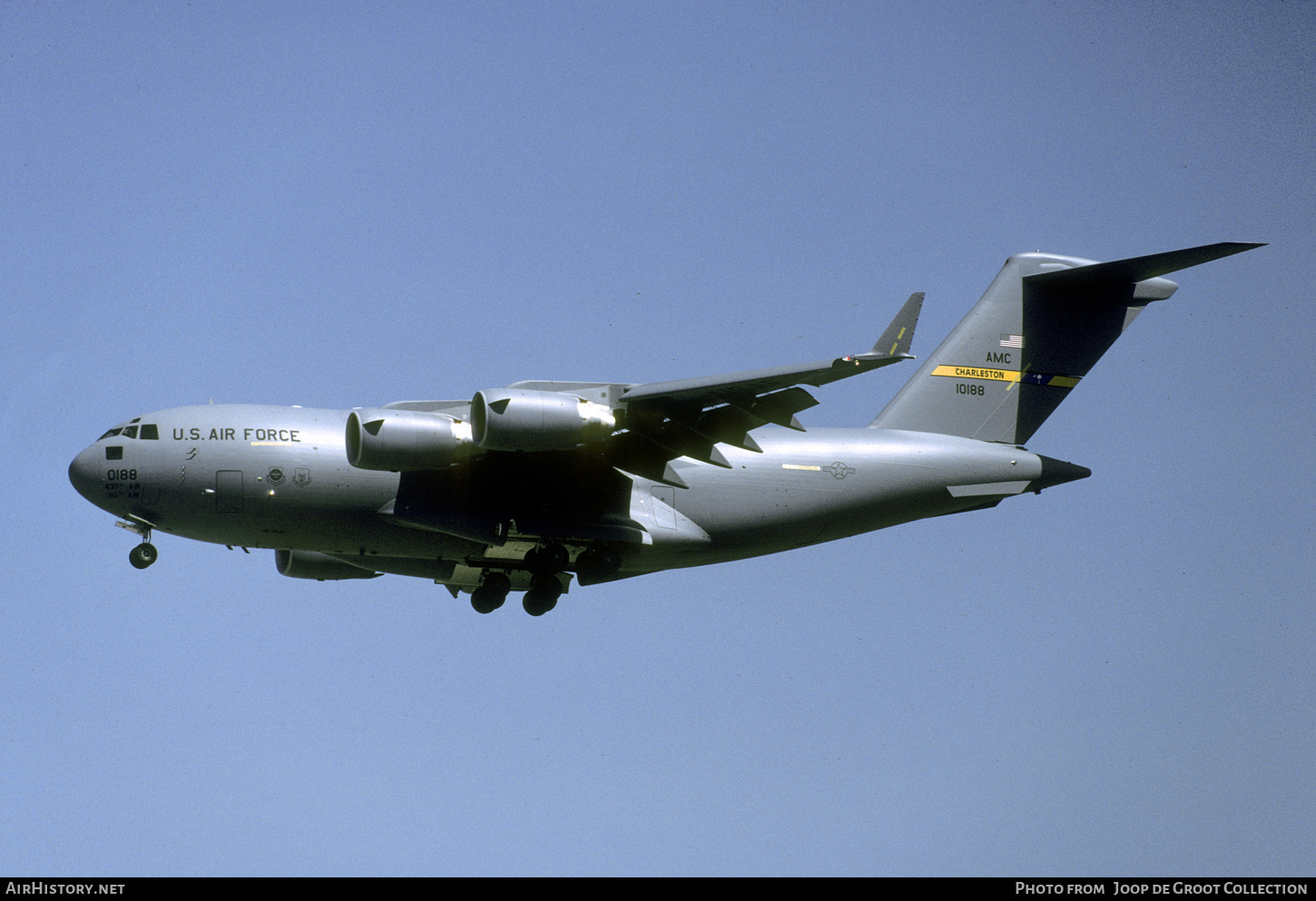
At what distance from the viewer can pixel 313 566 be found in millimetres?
16969

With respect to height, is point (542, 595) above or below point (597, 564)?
below

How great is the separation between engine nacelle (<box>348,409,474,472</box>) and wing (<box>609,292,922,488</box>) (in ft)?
5.44

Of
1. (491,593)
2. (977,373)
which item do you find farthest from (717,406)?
(977,373)

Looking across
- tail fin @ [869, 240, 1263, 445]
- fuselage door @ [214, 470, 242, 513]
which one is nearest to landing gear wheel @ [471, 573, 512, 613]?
fuselage door @ [214, 470, 242, 513]

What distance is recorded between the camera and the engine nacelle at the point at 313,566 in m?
16.9

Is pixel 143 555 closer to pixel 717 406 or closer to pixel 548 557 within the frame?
pixel 548 557

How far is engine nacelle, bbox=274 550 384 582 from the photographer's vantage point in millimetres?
16891

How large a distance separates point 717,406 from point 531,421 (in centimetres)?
195

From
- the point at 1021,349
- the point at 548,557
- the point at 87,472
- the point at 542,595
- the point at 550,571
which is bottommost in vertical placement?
the point at 542,595

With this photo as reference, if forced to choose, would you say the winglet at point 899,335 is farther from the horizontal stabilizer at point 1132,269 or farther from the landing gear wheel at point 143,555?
the landing gear wheel at point 143,555

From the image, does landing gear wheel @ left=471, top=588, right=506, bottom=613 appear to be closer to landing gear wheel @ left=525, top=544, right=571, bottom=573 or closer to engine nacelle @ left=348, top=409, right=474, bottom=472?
landing gear wheel @ left=525, top=544, right=571, bottom=573

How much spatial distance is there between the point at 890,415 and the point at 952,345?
129cm

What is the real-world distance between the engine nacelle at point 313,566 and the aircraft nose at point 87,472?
2.89 metres
